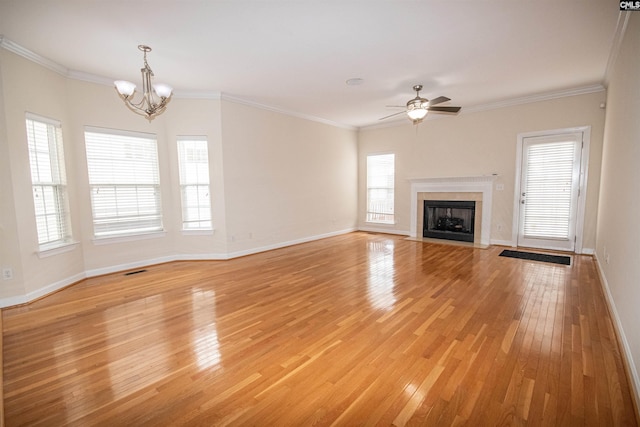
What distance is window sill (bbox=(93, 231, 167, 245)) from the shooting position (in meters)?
4.34

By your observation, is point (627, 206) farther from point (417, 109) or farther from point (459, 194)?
point (459, 194)

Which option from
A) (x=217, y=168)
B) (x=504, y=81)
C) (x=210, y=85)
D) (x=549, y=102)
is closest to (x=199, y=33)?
(x=210, y=85)

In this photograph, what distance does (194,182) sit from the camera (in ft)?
16.8

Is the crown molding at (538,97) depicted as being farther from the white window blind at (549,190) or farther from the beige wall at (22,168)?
the beige wall at (22,168)

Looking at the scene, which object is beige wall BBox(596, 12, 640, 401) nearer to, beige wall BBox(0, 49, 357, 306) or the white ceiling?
the white ceiling

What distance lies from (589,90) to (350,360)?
6.08 m

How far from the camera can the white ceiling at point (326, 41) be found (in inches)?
104

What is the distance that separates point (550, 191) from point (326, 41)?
16.3 feet

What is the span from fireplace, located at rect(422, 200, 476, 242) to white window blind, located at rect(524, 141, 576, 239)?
40.3 inches

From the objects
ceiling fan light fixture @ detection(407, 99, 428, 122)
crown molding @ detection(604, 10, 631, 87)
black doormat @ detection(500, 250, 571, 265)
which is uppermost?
crown molding @ detection(604, 10, 631, 87)

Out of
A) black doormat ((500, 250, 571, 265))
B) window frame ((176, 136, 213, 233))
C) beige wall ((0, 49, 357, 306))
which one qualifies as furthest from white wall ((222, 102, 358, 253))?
black doormat ((500, 250, 571, 265))

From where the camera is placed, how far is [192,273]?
14.5 ft

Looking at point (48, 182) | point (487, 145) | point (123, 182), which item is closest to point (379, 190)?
point (487, 145)

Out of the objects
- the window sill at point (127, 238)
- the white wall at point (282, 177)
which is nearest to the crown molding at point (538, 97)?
the white wall at point (282, 177)
